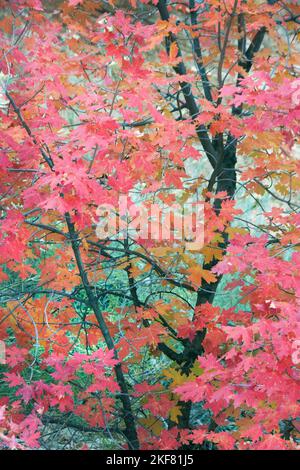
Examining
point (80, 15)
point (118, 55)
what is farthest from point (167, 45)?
point (118, 55)

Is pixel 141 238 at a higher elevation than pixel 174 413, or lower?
higher

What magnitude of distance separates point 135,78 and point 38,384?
1474 millimetres

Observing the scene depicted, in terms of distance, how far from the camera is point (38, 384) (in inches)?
114

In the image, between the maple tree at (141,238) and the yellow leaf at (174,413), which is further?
the yellow leaf at (174,413)

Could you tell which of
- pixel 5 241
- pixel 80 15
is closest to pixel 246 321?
pixel 5 241

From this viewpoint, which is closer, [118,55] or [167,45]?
[118,55]

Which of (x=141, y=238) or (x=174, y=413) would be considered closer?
(x=141, y=238)

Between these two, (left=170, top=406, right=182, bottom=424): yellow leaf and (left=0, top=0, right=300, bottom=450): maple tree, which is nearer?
(left=0, top=0, right=300, bottom=450): maple tree

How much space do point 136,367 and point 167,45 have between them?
2.21 metres

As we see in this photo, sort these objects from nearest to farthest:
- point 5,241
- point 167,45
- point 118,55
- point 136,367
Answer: point 5,241, point 118,55, point 167,45, point 136,367

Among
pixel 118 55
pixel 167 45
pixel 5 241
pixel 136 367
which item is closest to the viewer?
pixel 5 241
